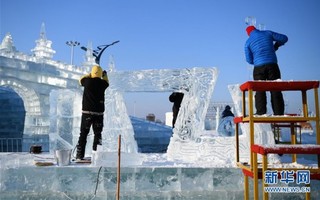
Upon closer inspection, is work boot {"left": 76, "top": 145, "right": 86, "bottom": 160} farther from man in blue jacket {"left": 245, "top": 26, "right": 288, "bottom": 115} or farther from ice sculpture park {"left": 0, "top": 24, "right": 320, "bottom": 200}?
man in blue jacket {"left": 245, "top": 26, "right": 288, "bottom": 115}

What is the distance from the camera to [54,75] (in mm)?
15680

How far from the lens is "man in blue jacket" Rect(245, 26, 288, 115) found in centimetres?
362

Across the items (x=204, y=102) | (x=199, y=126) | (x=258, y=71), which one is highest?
(x=258, y=71)

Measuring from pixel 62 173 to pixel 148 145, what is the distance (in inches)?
356

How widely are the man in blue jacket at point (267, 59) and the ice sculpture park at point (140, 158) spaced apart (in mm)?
477

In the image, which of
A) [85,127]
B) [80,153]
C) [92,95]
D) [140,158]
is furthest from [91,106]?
[140,158]

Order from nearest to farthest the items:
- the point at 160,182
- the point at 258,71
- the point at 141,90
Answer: the point at 160,182 < the point at 258,71 < the point at 141,90

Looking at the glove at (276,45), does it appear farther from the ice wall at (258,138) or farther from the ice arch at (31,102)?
the ice arch at (31,102)

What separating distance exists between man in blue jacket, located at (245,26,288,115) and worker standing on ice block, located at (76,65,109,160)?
2.21 m

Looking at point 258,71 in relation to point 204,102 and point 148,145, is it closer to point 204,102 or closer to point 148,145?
point 204,102

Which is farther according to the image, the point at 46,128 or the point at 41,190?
the point at 46,128

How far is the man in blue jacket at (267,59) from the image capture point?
3623mm

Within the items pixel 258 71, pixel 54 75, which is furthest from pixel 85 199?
pixel 54 75

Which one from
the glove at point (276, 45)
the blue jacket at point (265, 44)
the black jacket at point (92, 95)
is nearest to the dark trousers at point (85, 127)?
the black jacket at point (92, 95)
